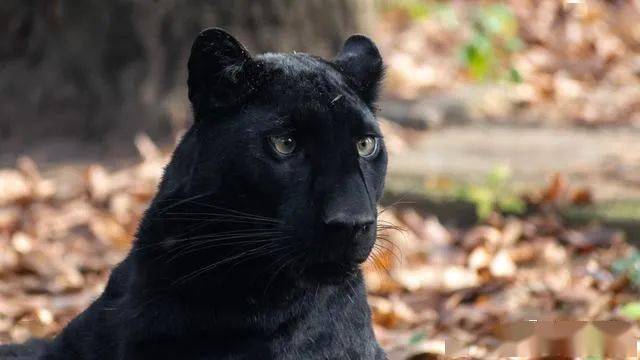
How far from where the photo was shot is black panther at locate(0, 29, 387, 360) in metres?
2.61

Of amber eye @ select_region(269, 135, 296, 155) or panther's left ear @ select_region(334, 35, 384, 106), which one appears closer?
amber eye @ select_region(269, 135, 296, 155)

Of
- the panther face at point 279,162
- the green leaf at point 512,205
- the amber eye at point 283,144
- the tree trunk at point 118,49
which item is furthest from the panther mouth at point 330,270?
the tree trunk at point 118,49

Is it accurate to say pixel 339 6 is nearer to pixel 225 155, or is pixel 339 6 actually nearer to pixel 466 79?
pixel 466 79

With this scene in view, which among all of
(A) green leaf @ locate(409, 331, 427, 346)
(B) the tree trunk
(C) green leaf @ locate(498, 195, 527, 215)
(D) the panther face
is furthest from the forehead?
(B) the tree trunk

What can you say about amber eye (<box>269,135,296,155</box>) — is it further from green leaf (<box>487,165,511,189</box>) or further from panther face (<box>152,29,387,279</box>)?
green leaf (<box>487,165,511,189</box>)

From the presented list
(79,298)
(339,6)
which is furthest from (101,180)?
(339,6)

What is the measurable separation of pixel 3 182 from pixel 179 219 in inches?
142

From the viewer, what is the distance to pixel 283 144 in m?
2.64

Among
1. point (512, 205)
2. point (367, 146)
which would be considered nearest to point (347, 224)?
point (367, 146)

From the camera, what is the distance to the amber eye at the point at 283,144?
2.64 meters

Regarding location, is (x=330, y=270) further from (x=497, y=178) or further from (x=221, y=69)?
(x=497, y=178)

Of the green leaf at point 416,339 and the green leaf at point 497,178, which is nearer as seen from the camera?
the green leaf at point 416,339

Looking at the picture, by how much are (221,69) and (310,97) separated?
23 centimetres

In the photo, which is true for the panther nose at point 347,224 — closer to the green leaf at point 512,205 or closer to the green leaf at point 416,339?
the green leaf at point 416,339
